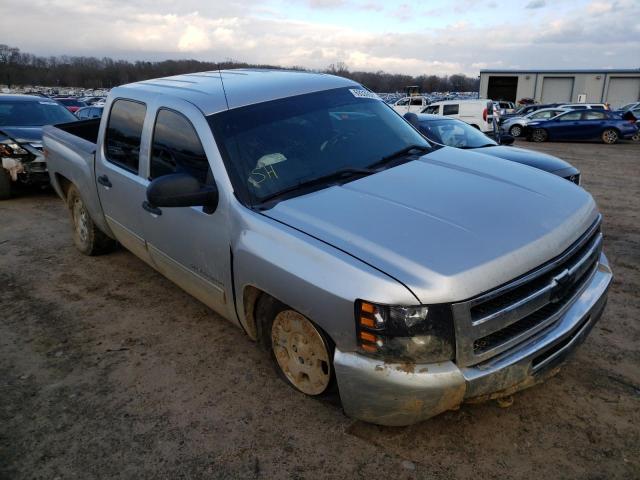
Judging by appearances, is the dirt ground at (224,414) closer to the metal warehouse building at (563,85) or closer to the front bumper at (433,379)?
the front bumper at (433,379)

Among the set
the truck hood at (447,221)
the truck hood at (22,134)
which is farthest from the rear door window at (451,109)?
the truck hood at (447,221)

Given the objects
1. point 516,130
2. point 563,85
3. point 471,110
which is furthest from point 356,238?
point 563,85

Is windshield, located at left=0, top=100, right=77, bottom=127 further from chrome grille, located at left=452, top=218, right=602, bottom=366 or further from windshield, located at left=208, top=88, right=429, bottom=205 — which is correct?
chrome grille, located at left=452, top=218, right=602, bottom=366

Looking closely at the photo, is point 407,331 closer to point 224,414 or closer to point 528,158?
point 224,414

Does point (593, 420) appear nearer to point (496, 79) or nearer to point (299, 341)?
point (299, 341)

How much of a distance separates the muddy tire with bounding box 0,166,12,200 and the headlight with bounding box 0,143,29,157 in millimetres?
337

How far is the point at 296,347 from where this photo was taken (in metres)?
2.84

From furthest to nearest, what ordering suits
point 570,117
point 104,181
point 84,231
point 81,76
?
1. point 81,76
2. point 570,117
3. point 84,231
4. point 104,181

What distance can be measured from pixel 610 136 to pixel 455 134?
16.1 meters

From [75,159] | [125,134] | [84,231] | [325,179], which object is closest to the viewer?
[325,179]

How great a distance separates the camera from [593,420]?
2.74 metres

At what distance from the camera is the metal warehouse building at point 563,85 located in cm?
4931

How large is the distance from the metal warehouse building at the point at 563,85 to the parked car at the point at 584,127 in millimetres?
32431

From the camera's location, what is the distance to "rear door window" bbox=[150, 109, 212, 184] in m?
3.19
